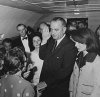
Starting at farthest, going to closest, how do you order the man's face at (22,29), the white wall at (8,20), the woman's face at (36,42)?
the white wall at (8,20) < the man's face at (22,29) < the woman's face at (36,42)

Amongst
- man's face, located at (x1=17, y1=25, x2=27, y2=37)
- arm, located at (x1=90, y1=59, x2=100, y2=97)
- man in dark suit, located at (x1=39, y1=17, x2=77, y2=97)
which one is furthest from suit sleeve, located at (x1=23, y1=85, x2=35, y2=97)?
man's face, located at (x1=17, y1=25, x2=27, y2=37)

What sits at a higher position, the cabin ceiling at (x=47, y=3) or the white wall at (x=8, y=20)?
the cabin ceiling at (x=47, y=3)

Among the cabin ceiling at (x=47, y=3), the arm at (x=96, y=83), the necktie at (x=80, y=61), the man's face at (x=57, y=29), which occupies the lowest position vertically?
the arm at (x=96, y=83)

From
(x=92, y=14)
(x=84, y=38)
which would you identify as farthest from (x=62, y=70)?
(x=92, y=14)

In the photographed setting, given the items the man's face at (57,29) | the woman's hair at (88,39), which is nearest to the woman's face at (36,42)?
the man's face at (57,29)

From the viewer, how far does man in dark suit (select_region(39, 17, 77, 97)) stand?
2.98 metres

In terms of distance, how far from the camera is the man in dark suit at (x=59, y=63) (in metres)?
2.98

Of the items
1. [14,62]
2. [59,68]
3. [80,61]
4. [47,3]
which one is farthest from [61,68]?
[47,3]

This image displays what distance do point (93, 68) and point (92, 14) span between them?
776 centimetres

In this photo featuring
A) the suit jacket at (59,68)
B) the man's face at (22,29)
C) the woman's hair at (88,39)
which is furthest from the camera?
the man's face at (22,29)

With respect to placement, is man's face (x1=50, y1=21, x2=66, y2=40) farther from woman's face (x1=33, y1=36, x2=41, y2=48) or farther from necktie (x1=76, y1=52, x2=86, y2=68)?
woman's face (x1=33, y1=36, x2=41, y2=48)

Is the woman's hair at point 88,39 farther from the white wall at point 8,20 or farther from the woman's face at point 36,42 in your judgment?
the white wall at point 8,20

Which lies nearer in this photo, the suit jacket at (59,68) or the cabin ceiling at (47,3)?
the suit jacket at (59,68)

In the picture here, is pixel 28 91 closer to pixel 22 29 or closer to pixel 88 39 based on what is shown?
pixel 88 39
